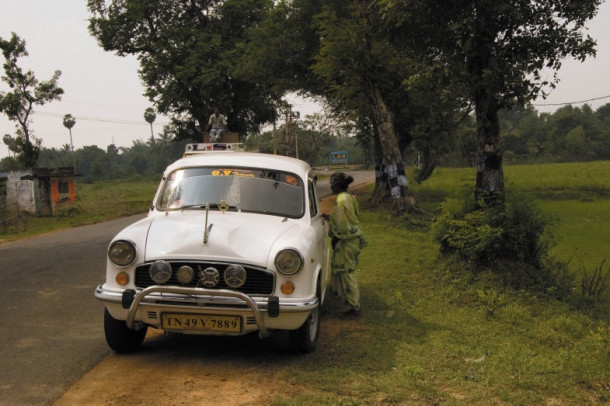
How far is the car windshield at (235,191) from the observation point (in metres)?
5.51

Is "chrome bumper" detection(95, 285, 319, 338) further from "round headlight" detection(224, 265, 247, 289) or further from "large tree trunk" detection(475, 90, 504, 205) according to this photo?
"large tree trunk" detection(475, 90, 504, 205)

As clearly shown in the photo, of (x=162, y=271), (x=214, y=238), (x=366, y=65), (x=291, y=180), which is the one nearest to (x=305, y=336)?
(x=214, y=238)

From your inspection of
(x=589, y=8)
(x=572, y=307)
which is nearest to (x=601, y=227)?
(x=589, y=8)

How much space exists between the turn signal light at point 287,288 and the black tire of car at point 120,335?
1481 mm

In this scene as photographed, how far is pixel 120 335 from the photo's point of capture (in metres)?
4.88

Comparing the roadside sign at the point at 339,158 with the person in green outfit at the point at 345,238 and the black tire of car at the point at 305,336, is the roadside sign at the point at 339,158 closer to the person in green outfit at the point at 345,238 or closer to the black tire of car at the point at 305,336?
the person in green outfit at the point at 345,238

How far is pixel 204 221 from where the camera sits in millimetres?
4910

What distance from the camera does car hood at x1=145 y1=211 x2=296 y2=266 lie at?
445cm

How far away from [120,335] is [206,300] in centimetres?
111

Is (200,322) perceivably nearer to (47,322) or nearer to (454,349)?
(454,349)

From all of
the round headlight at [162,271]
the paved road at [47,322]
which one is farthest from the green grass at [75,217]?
the round headlight at [162,271]

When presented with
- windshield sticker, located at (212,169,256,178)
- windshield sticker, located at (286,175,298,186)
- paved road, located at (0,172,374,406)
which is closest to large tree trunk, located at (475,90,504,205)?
windshield sticker, located at (286,175,298,186)

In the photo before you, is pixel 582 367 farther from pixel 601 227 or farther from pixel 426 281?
pixel 601 227

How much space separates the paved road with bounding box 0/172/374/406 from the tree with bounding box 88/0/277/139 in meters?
21.6
